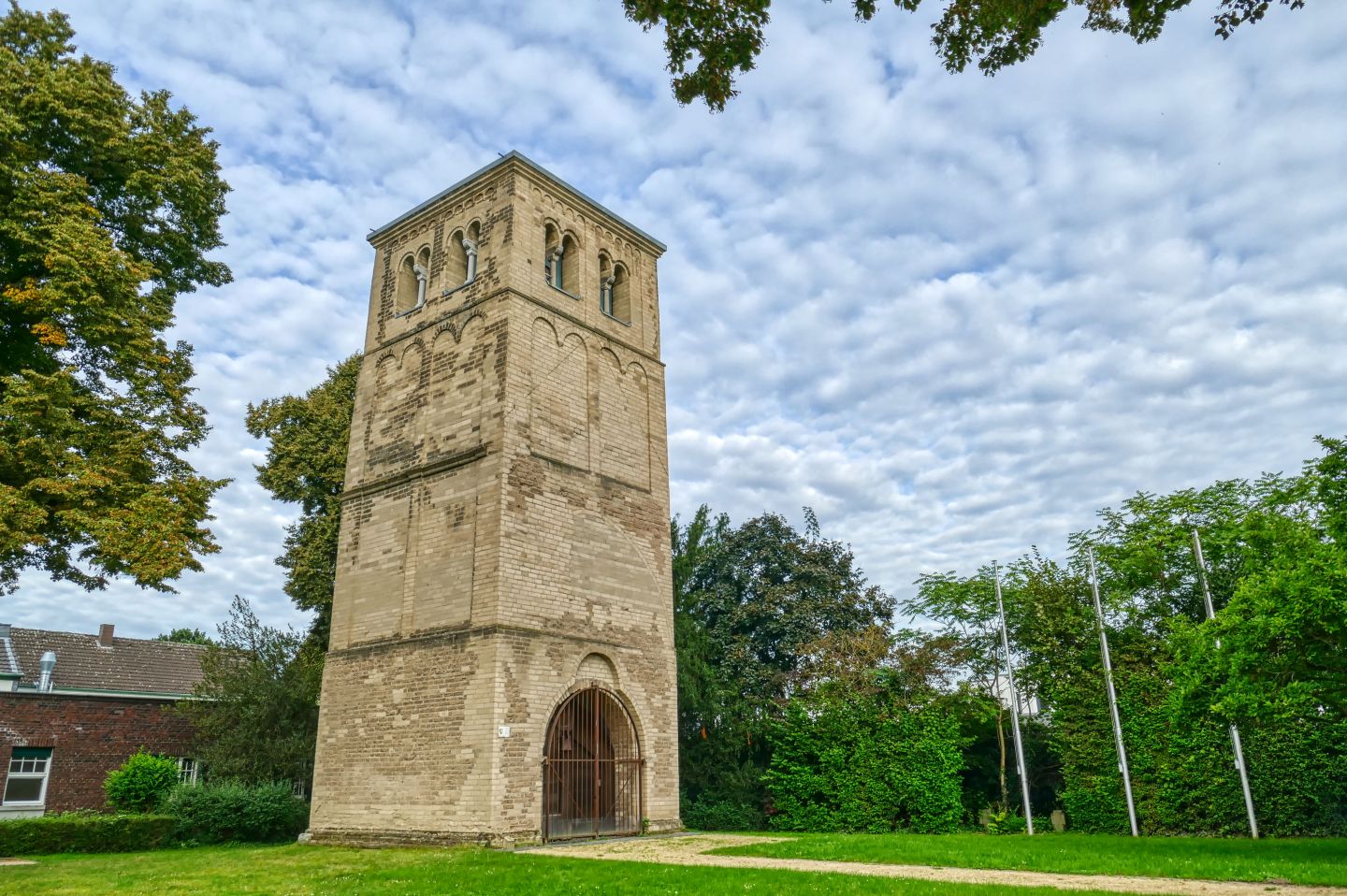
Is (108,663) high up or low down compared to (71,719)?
up

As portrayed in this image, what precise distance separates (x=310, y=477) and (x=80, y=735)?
33.4 feet

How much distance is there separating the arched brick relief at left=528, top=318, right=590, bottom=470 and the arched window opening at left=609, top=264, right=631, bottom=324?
2257 millimetres

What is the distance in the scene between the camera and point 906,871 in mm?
11195

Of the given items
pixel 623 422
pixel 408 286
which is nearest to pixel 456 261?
pixel 408 286

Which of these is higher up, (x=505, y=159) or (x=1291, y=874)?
(x=505, y=159)

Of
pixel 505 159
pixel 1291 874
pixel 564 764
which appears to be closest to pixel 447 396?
pixel 505 159

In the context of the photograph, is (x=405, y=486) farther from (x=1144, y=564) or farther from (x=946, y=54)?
(x=1144, y=564)

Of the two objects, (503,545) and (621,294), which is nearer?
(503,545)

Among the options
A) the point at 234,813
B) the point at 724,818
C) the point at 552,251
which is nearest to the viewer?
the point at 234,813

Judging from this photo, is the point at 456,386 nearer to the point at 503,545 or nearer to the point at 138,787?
the point at 503,545

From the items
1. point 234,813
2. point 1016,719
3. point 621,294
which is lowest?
point 234,813

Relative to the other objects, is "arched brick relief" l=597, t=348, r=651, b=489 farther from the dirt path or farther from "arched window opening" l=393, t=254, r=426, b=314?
the dirt path

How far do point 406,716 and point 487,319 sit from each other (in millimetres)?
8009

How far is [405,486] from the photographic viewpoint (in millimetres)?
18719
